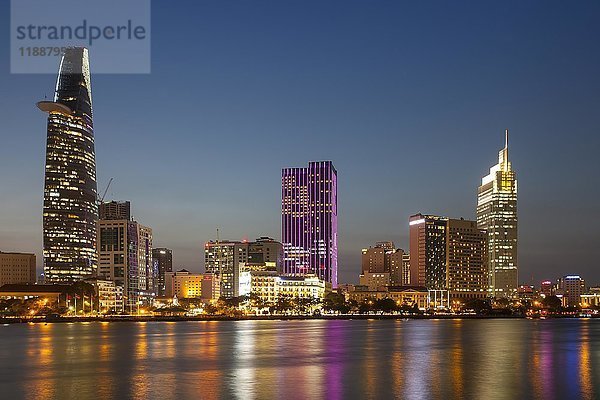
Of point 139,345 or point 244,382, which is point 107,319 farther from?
point 244,382

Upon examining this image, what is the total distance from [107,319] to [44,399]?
14769cm

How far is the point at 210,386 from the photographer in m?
46.2

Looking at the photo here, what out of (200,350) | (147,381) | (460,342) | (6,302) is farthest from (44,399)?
(6,302)

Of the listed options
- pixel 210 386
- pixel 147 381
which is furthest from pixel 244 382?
pixel 147 381

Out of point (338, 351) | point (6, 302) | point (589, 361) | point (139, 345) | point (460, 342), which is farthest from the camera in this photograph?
point (6, 302)

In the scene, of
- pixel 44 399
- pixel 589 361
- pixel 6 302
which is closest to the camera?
A: pixel 44 399

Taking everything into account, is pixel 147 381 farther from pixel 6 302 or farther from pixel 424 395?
pixel 6 302

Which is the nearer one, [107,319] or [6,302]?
[107,319]

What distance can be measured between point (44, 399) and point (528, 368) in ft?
117

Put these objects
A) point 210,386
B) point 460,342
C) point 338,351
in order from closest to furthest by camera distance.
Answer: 1. point 210,386
2. point 338,351
3. point 460,342

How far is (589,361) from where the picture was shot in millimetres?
64500

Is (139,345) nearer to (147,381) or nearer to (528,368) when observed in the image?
(147,381)

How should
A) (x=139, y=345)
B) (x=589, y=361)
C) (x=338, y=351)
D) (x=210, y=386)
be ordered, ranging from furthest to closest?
(x=139, y=345), (x=338, y=351), (x=589, y=361), (x=210, y=386)

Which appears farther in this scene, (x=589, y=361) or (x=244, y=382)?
(x=589, y=361)
